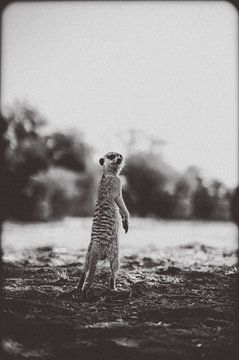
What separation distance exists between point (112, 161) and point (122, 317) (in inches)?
84.2

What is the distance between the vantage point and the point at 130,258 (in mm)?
9727

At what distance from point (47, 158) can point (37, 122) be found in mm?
2554

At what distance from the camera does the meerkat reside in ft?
17.4

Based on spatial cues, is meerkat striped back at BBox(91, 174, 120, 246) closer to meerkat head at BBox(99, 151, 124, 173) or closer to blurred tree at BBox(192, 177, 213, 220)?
meerkat head at BBox(99, 151, 124, 173)

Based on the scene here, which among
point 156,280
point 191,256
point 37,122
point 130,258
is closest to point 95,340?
point 156,280

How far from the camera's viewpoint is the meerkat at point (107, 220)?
17.4 ft

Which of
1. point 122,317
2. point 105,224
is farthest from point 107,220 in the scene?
point 122,317

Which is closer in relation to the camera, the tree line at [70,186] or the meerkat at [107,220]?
the meerkat at [107,220]

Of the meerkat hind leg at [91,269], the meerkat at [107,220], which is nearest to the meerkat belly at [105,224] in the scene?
the meerkat at [107,220]

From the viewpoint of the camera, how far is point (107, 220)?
17.6 feet

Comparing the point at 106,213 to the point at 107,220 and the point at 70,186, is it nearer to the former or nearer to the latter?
the point at 107,220

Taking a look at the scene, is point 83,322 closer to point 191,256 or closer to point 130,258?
point 130,258

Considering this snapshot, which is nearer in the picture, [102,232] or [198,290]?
[102,232]

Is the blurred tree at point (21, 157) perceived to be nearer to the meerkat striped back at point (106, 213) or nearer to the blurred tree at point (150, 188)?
the blurred tree at point (150, 188)
